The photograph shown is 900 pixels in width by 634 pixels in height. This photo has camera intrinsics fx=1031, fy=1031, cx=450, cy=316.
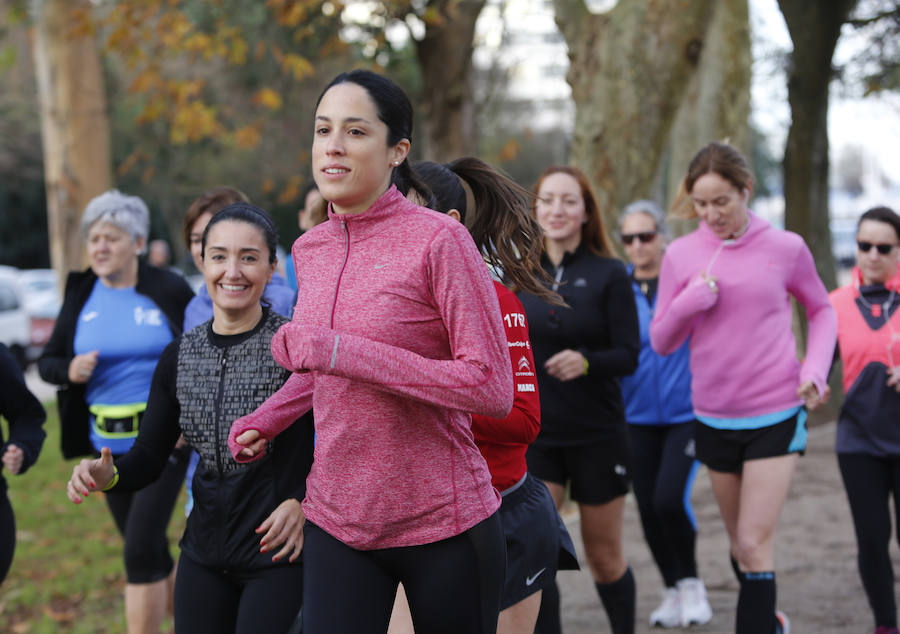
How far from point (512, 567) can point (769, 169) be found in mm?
49543

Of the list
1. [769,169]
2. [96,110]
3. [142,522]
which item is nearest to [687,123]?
[96,110]

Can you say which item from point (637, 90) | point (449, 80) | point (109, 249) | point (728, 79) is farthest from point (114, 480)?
point (449, 80)

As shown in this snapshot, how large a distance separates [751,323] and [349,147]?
2.77 metres

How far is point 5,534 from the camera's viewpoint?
4.04 meters

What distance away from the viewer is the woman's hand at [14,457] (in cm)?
398

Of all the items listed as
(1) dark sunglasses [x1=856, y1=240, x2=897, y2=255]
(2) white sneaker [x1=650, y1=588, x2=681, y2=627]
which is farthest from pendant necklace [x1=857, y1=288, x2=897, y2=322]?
(2) white sneaker [x1=650, y1=588, x2=681, y2=627]

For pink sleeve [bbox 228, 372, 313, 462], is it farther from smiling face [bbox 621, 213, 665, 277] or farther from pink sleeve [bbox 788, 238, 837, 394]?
smiling face [bbox 621, 213, 665, 277]

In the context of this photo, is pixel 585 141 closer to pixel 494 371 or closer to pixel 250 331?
pixel 250 331

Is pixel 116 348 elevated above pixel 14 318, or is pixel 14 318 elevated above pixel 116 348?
pixel 116 348

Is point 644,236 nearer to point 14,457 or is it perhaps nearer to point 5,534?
Result: point 14,457

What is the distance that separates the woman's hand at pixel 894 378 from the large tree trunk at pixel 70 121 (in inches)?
376

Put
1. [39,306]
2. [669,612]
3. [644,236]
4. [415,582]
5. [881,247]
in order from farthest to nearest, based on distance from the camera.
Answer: [39,306], [644,236], [669,612], [881,247], [415,582]

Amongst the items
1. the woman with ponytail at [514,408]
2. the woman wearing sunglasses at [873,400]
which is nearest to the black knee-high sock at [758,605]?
the woman wearing sunglasses at [873,400]

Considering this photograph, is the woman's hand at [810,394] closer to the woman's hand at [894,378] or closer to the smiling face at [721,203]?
the woman's hand at [894,378]
